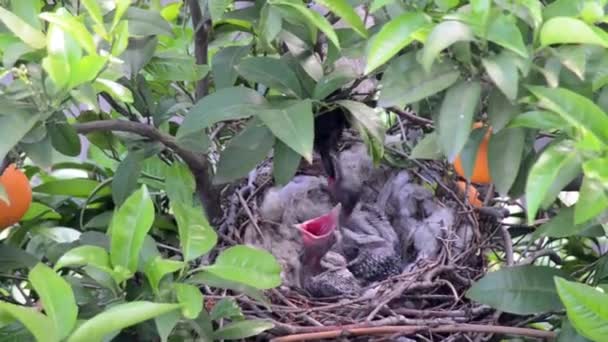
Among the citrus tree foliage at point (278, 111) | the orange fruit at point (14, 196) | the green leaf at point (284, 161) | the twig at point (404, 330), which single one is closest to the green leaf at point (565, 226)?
the citrus tree foliage at point (278, 111)

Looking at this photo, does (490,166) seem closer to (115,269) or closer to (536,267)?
(536,267)

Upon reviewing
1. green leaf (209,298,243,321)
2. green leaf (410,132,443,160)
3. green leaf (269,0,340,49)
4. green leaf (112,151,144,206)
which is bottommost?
green leaf (209,298,243,321)

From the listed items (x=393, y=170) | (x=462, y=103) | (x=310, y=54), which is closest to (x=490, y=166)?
(x=462, y=103)

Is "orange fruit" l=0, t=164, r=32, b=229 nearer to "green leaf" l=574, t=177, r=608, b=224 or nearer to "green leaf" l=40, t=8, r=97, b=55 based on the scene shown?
"green leaf" l=40, t=8, r=97, b=55

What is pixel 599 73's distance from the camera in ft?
2.02

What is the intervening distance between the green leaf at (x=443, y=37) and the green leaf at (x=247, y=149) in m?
0.24

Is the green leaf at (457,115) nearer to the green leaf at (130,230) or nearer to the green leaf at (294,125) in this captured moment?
the green leaf at (294,125)

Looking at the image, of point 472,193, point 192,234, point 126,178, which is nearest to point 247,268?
point 192,234

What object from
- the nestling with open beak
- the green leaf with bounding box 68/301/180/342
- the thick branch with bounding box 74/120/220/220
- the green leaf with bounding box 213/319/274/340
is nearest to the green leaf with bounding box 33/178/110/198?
the thick branch with bounding box 74/120/220/220

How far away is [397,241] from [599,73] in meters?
0.51

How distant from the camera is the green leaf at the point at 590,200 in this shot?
54 centimetres

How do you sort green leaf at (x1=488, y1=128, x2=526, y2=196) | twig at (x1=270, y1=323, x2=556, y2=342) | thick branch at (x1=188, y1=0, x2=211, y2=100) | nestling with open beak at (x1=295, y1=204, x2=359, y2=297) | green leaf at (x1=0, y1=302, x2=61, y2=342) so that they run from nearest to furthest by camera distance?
1. green leaf at (x1=0, y1=302, x2=61, y2=342)
2. green leaf at (x1=488, y1=128, x2=526, y2=196)
3. twig at (x1=270, y1=323, x2=556, y2=342)
4. thick branch at (x1=188, y1=0, x2=211, y2=100)
5. nestling with open beak at (x1=295, y1=204, x2=359, y2=297)

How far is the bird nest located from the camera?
0.77 metres

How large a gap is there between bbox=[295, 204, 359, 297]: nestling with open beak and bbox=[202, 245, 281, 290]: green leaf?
0.32 metres
